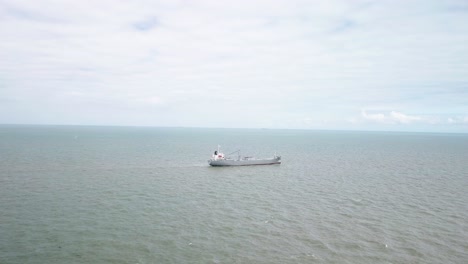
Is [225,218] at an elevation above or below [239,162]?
below

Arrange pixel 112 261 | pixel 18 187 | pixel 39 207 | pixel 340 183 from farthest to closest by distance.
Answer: pixel 340 183
pixel 18 187
pixel 39 207
pixel 112 261

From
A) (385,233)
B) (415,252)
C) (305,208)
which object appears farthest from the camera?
Answer: (305,208)

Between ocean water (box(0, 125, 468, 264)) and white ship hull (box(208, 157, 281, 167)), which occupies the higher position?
white ship hull (box(208, 157, 281, 167))

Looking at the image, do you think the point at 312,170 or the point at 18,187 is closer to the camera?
the point at 18,187

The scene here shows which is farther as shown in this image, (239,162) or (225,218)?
(239,162)

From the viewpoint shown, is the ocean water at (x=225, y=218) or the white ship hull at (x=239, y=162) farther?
the white ship hull at (x=239, y=162)

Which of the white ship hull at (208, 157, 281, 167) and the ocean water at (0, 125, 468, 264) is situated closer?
the ocean water at (0, 125, 468, 264)

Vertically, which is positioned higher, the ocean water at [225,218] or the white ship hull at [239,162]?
the white ship hull at [239,162]

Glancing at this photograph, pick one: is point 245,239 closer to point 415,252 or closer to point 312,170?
point 415,252

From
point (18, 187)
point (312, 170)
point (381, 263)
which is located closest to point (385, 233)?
point (381, 263)

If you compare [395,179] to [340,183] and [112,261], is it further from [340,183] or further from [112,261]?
[112,261]
